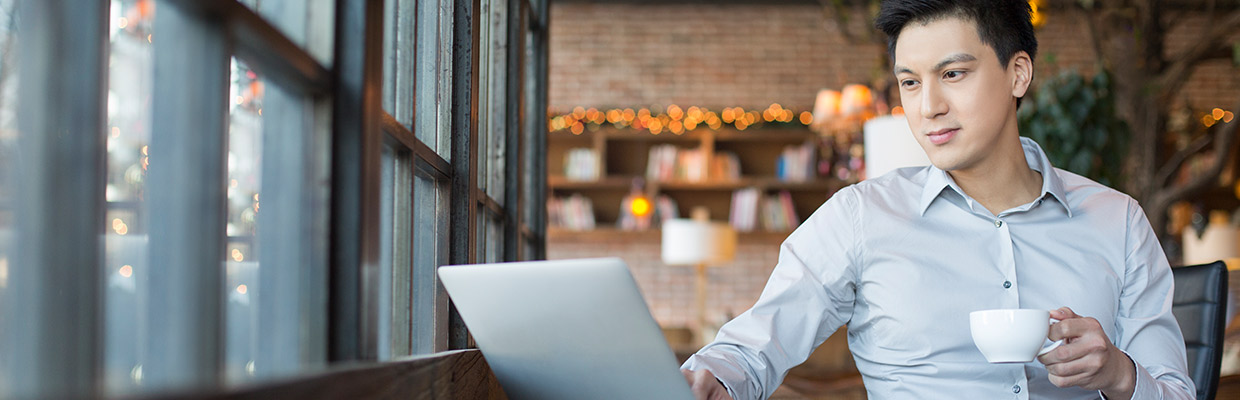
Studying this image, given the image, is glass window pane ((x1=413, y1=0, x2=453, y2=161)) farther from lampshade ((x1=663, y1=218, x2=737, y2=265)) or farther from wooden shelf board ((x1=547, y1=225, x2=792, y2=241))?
wooden shelf board ((x1=547, y1=225, x2=792, y2=241))

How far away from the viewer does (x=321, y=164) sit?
0.89 metres

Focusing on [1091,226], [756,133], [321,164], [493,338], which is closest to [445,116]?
[493,338]

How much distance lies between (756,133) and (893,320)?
205 inches

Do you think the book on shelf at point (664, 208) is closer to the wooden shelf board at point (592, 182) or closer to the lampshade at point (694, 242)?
the wooden shelf board at point (592, 182)

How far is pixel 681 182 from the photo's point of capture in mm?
6715

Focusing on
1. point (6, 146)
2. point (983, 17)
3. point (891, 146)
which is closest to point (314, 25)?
point (6, 146)

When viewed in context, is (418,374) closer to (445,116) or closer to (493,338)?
(493,338)

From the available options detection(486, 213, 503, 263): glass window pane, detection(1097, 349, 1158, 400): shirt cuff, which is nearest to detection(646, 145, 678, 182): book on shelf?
detection(486, 213, 503, 263): glass window pane

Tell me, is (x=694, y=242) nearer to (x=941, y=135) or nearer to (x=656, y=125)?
(x=656, y=125)

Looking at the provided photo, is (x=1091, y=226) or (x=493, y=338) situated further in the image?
(x=1091, y=226)

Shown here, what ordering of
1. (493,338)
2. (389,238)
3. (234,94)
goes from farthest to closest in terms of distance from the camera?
(389,238) < (493,338) < (234,94)

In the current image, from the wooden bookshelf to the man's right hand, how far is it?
5.49m

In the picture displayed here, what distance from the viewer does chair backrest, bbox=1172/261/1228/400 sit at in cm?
193

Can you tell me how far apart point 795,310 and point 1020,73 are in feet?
1.76
